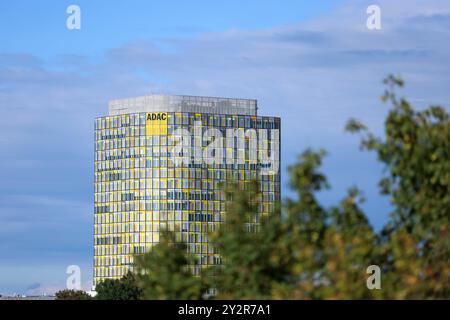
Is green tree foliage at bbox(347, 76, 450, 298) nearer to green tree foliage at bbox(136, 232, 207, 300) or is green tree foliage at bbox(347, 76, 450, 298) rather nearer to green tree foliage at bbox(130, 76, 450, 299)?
green tree foliage at bbox(130, 76, 450, 299)

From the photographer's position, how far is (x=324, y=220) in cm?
6650

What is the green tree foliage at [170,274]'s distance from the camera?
72688 mm

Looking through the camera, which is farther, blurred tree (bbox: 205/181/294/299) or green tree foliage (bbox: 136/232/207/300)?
green tree foliage (bbox: 136/232/207/300)

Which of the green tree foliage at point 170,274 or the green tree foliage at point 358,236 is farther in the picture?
the green tree foliage at point 170,274

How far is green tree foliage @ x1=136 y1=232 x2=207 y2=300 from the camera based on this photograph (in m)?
72.7

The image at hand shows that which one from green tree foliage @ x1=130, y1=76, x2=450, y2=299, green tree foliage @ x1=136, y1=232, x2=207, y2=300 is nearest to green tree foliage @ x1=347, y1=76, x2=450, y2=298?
green tree foliage @ x1=130, y1=76, x2=450, y2=299

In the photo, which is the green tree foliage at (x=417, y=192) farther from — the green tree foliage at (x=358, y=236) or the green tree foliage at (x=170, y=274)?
the green tree foliage at (x=170, y=274)

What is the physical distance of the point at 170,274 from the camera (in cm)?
7469

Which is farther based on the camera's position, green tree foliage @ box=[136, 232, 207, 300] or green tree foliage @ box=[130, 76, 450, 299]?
green tree foliage @ box=[136, 232, 207, 300]

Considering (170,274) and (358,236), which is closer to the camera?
(358,236)

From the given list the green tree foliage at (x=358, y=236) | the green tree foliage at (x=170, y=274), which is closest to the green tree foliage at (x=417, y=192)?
the green tree foliage at (x=358, y=236)

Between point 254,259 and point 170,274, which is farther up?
A: point 254,259

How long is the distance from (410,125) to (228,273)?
477 inches

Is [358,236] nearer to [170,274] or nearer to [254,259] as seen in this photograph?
[254,259]
